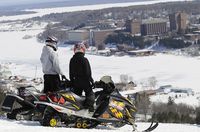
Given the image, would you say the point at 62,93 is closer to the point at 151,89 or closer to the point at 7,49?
the point at 151,89

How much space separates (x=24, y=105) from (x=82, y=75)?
0.73 metres

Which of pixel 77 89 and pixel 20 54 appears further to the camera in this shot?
pixel 20 54

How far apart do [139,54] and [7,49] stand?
1328 cm

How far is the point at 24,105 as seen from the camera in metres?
5.48

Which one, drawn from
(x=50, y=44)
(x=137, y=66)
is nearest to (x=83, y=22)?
Result: (x=137, y=66)

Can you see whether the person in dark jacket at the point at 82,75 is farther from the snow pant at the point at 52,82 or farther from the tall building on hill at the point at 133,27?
the tall building on hill at the point at 133,27

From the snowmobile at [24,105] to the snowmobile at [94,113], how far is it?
91 millimetres

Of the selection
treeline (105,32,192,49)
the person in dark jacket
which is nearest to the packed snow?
treeline (105,32,192,49)

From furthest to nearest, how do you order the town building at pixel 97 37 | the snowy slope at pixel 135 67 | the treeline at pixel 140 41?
the town building at pixel 97 37, the treeline at pixel 140 41, the snowy slope at pixel 135 67

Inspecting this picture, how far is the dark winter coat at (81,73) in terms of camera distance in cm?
536

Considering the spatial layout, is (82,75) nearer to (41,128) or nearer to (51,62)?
(51,62)

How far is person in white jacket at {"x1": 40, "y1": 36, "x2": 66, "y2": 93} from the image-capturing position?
17.9ft

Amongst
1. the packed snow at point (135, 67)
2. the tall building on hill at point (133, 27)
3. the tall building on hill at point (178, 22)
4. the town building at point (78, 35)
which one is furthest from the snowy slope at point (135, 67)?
the tall building on hill at point (178, 22)

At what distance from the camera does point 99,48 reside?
52.9 metres
